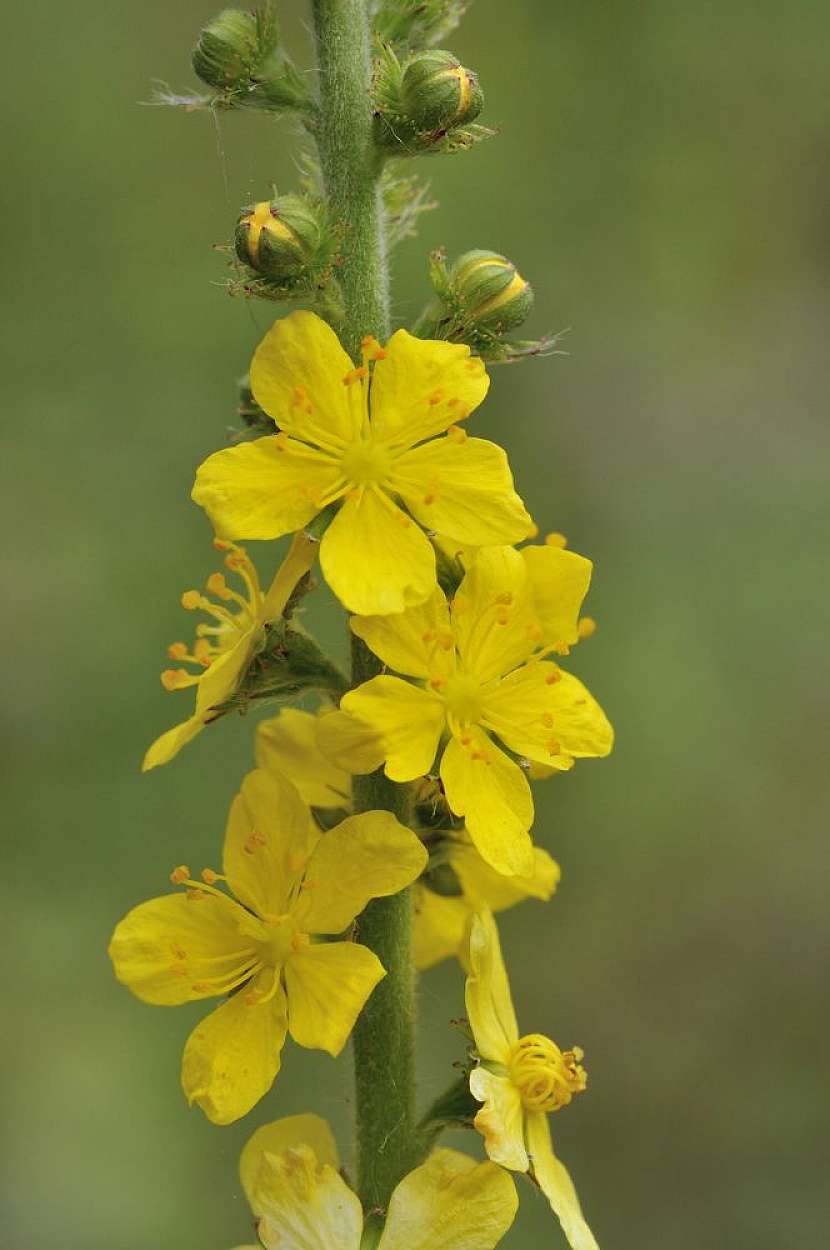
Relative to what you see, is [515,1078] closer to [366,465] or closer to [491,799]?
[491,799]

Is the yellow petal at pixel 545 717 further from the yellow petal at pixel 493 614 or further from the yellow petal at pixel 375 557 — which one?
the yellow petal at pixel 375 557

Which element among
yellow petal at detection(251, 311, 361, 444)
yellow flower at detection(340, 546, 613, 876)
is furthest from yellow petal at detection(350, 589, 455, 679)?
yellow petal at detection(251, 311, 361, 444)

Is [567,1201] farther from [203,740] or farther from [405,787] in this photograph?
[203,740]

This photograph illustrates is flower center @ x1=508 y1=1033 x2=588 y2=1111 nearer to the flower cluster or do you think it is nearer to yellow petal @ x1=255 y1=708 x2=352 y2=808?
the flower cluster

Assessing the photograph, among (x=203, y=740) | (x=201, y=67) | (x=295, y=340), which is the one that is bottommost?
(x=203, y=740)

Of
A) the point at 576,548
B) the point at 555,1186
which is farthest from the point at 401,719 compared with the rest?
the point at 576,548

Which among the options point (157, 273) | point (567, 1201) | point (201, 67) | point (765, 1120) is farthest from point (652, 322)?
point (567, 1201)
